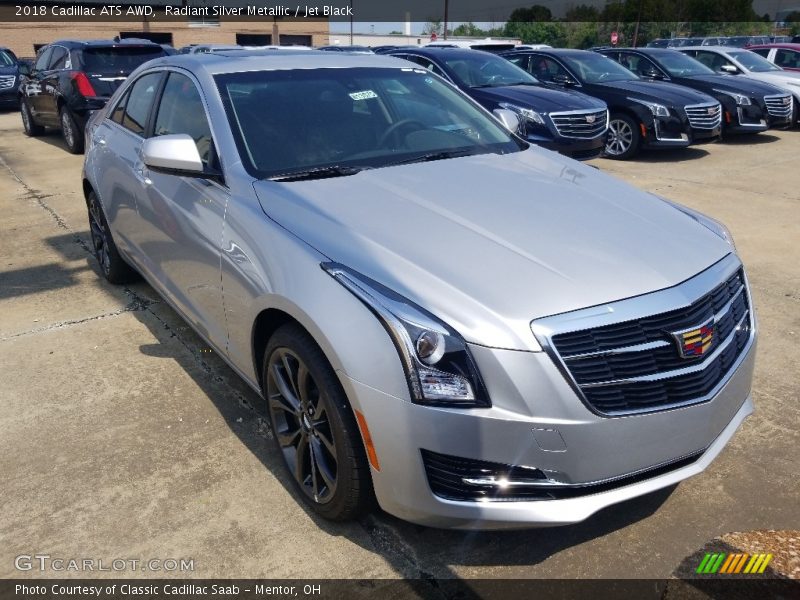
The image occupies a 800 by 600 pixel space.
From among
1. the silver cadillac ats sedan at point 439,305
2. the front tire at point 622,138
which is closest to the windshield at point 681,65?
the front tire at point 622,138

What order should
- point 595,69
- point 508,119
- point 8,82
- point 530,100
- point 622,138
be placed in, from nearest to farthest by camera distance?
point 508,119 → point 530,100 → point 622,138 → point 595,69 → point 8,82

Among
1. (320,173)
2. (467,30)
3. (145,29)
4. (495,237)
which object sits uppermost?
(467,30)

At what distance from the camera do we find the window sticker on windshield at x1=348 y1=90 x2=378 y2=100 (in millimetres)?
3678

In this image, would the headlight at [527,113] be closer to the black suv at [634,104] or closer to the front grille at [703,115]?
the black suv at [634,104]

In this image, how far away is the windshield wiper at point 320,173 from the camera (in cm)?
308

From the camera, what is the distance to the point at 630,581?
2.44m

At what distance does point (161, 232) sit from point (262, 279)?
4.22ft

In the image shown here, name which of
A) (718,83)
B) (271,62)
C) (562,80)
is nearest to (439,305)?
(271,62)

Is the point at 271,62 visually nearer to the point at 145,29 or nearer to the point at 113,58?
the point at 113,58

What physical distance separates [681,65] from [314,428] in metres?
12.5

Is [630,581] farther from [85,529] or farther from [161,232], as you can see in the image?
[161,232]

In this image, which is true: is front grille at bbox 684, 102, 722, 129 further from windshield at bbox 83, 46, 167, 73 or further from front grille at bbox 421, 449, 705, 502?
front grille at bbox 421, 449, 705, 502

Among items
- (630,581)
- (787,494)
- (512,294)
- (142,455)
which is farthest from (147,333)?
(787,494)

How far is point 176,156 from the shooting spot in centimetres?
310
